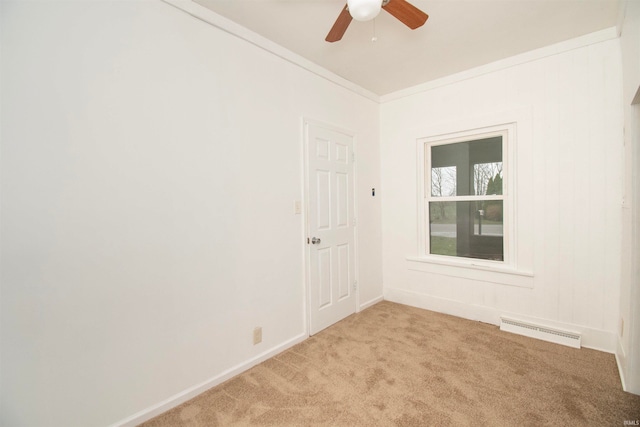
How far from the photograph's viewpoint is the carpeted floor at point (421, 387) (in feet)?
5.52

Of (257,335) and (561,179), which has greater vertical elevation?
(561,179)

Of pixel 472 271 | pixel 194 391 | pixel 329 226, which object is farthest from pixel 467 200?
pixel 194 391

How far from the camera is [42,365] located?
54.9 inches

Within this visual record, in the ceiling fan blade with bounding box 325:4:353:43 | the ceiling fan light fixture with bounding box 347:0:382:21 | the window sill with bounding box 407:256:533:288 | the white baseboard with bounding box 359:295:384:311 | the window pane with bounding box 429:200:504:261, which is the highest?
the ceiling fan blade with bounding box 325:4:353:43

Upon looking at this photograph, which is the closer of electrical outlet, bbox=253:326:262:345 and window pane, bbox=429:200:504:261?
electrical outlet, bbox=253:326:262:345

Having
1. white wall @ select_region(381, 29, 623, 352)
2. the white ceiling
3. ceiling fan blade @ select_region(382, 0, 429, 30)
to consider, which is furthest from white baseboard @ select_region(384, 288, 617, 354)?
ceiling fan blade @ select_region(382, 0, 429, 30)

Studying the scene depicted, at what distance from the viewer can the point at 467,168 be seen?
322 centimetres

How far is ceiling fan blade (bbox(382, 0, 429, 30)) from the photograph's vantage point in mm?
1606

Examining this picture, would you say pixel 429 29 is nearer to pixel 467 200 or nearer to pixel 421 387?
pixel 467 200

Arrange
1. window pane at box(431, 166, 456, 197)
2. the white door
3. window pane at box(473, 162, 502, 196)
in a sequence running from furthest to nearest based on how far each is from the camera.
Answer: window pane at box(431, 166, 456, 197)
window pane at box(473, 162, 502, 196)
the white door

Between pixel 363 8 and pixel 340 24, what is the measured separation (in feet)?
0.96

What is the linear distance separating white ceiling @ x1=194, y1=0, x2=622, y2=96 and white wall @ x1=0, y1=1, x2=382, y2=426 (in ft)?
0.85

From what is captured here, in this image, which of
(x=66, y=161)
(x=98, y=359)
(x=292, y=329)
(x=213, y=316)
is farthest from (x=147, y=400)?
(x=66, y=161)

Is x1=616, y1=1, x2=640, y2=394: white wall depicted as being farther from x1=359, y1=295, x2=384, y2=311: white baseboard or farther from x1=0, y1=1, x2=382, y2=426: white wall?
x1=0, y1=1, x2=382, y2=426: white wall
